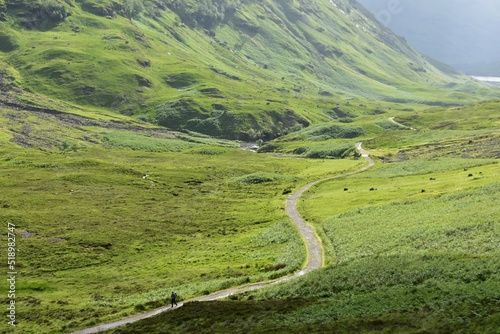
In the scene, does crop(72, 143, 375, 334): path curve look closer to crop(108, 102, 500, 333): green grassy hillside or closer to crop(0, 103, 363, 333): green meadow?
crop(0, 103, 363, 333): green meadow

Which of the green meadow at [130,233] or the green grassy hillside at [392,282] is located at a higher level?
the green meadow at [130,233]

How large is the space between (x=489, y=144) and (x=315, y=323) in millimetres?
159966

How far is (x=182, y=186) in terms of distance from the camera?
160125 millimetres

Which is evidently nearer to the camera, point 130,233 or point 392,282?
point 392,282

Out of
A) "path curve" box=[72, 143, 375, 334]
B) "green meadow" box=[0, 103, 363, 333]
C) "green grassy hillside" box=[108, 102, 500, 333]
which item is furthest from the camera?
"green meadow" box=[0, 103, 363, 333]

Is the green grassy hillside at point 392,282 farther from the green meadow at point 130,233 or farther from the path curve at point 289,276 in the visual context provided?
the green meadow at point 130,233

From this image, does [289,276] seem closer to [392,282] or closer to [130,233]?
[392,282]

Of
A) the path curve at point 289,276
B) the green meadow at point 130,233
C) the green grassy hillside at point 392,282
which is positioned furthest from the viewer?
the green meadow at point 130,233

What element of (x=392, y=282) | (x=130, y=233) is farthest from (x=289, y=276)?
(x=130, y=233)

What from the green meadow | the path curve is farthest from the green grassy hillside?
the green meadow

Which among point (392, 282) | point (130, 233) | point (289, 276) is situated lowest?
point (392, 282)

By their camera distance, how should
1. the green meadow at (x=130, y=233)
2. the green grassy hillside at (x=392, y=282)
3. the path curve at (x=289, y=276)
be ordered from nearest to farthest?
the green grassy hillside at (x=392, y=282)
the path curve at (x=289, y=276)
the green meadow at (x=130, y=233)

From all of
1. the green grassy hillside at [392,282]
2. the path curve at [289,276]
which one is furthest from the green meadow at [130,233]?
the green grassy hillside at [392,282]

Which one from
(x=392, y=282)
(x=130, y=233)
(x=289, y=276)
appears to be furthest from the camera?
(x=130, y=233)
